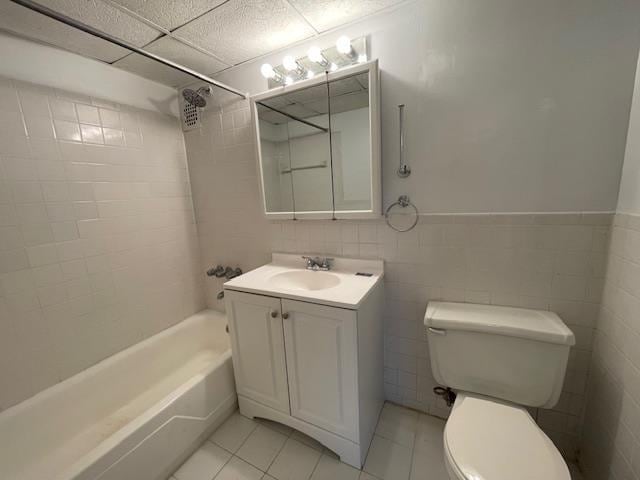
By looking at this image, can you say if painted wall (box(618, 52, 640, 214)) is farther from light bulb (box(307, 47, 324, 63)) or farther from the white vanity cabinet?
light bulb (box(307, 47, 324, 63))

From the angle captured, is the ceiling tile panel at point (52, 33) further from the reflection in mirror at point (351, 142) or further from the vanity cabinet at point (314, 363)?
the vanity cabinet at point (314, 363)

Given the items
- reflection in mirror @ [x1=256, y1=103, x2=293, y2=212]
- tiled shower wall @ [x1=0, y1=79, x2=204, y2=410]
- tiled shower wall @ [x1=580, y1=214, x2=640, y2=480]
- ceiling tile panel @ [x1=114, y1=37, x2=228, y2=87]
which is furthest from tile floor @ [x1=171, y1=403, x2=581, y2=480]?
ceiling tile panel @ [x1=114, y1=37, x2=228, y2=87]

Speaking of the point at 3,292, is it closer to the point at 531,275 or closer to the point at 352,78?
the point at 352,78

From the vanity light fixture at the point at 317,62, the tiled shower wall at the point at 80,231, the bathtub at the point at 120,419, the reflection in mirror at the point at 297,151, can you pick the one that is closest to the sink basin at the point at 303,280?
the reflection in mirror at the point at 297,151

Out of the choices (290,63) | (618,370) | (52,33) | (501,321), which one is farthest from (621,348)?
(52,33)

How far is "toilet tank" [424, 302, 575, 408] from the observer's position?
102 cm

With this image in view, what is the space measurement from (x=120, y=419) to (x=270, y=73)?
2.22m

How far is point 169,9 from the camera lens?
1.15 meters

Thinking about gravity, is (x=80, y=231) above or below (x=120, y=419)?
above

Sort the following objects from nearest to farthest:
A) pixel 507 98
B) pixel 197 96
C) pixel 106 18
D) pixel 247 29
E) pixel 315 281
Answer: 1. pixel 507 98
2. pixel 106 18
3. pixel 247 29
4. pixel 315 281
5. pixel 197 96

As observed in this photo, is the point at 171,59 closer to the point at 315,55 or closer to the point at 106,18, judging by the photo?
the point at 106,18

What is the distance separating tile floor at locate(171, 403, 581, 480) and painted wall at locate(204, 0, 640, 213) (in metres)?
1.23

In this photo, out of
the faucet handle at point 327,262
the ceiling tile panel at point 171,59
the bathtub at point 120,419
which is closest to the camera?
the bathtub at point 120,419

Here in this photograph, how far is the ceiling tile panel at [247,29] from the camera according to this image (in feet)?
3.84
